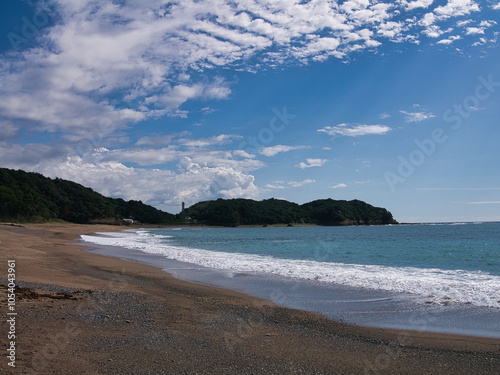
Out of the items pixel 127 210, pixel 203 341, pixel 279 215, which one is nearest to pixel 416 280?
pixel 203 341

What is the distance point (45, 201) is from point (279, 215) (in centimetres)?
9915

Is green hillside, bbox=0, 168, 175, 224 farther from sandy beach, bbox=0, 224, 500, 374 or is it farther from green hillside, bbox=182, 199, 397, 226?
sandy beach, bbox=0, 224, 500, 374

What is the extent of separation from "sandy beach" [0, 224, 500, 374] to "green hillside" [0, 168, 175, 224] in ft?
233

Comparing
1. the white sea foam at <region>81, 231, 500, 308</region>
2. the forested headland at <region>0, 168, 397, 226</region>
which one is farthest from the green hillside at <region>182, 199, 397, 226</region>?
the white sea foam at <region>81, 231, 500, 308</region>

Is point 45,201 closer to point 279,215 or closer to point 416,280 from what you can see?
point 416,280

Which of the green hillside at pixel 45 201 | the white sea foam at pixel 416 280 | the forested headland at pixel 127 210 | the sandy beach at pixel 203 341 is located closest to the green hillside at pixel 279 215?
the forested headland at pixel 127 210

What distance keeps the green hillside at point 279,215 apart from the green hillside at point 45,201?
1893 inches

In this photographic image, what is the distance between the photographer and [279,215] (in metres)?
167

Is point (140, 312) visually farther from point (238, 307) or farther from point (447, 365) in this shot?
point (447, 365)

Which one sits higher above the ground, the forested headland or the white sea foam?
the forested headland

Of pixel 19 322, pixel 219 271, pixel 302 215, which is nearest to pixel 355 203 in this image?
pixel 302 215

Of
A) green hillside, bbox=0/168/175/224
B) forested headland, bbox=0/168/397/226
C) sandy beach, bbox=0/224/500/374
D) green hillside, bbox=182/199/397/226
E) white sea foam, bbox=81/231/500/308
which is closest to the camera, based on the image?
sandy beach, bbox=0/224/500/374

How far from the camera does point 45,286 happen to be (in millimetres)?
10312

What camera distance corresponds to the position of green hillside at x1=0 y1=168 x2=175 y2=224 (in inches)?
2758
